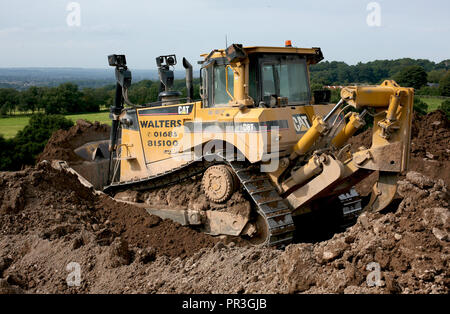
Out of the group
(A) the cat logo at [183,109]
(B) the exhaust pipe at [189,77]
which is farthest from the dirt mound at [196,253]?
(B) the exhaust pipe at [189,77]

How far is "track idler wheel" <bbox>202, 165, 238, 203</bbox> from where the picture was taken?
24.9 ft

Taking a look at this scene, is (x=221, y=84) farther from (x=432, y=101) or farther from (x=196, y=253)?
(x=432, y=101)

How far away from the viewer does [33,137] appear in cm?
1906

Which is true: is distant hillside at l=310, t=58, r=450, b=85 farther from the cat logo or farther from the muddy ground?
the muddy ground

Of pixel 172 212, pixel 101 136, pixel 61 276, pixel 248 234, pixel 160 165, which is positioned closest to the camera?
pixel 61 276

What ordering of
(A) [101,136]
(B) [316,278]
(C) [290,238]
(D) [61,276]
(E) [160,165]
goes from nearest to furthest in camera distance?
(B) [316,278] < (D) [61,276] < (C) [290,238] < (E) [160,165] < (A) [101,136]

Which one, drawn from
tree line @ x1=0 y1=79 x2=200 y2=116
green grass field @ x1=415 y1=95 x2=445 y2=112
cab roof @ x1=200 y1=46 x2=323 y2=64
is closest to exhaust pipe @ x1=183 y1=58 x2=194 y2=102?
cab roof @ x1=200 y1=46 x2=323 y2=64

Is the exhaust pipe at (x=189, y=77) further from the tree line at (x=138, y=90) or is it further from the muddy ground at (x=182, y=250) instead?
the tree line at (x=138, y=90)

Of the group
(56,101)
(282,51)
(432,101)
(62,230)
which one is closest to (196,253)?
(62,230)

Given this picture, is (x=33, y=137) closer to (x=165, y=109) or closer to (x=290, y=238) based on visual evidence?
(x=165, y=109)

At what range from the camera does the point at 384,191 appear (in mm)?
6906
